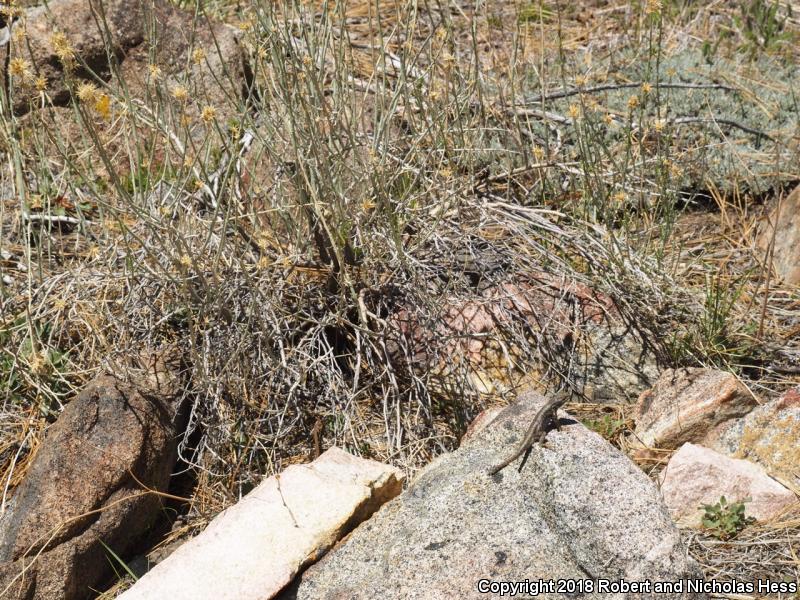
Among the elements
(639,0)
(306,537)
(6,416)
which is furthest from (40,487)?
(639,0)

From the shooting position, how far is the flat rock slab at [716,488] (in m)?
2.90

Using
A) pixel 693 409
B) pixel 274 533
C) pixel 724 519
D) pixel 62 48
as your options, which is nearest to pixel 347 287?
pixel 274 533

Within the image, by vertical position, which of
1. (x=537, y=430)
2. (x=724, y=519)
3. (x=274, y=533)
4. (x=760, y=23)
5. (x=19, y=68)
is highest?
(x=19, y=68)

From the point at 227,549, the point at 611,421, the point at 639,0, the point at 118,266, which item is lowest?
the point at 611,421

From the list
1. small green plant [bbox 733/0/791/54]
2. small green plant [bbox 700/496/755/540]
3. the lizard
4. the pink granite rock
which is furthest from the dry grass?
small green plant [bbox 733/0/791/54]

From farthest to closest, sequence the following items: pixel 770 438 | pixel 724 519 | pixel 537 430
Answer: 1. pixel 770 438
2. pixel 724 519
3. pixel 537 430

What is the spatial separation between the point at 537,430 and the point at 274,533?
0.88 m

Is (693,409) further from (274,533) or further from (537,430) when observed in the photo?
(274,533)

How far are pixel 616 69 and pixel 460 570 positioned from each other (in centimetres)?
372

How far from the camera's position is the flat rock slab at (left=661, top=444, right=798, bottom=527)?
2.90 m

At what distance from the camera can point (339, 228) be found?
3.45 m

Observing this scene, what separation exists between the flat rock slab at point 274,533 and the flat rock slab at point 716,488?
37.7 inches

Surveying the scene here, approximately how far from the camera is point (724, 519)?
283 cm

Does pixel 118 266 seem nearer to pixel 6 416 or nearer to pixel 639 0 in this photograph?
pixel 6 416
